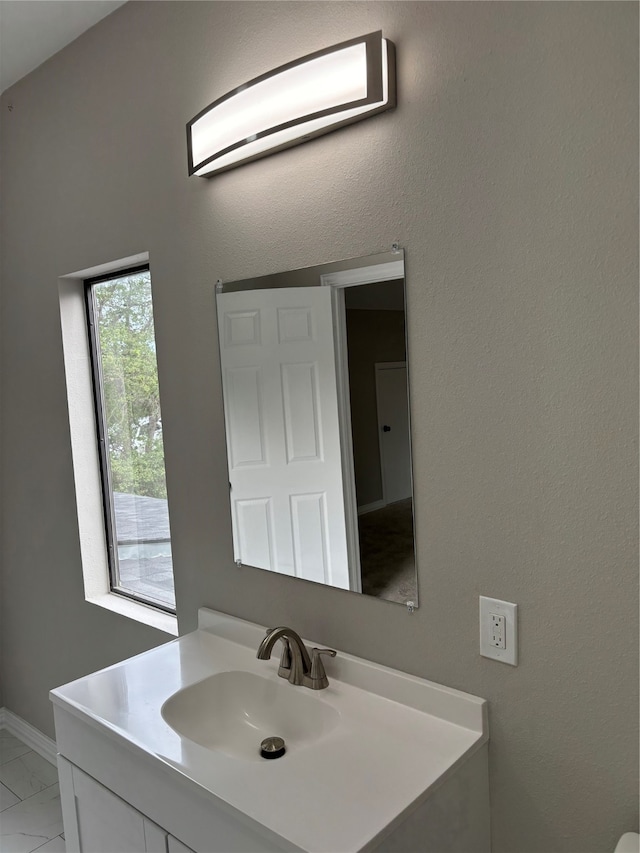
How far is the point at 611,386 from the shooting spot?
110 cm

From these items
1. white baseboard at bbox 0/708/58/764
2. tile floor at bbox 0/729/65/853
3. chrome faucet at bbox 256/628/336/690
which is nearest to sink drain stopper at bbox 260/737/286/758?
chrome faucet at bbox 256/628/336/690

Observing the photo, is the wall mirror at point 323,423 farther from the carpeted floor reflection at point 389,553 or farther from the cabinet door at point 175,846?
the cabinet door at point 175,846

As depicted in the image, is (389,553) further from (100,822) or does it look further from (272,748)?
(100,822)

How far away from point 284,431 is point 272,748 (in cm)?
74

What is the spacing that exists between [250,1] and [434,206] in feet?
2.56

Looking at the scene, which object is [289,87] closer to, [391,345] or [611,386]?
[391,345]

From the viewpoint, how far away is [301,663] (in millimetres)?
1530

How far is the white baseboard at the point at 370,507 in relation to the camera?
4.80 ft

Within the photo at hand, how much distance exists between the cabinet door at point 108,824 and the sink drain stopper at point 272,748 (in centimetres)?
26

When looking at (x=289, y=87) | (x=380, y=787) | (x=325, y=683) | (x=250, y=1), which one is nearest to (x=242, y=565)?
(x=325, y=683)

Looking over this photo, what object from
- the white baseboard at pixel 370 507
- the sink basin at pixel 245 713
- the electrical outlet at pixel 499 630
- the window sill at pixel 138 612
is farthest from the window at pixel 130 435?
the electrical outlet at pixel 499 630

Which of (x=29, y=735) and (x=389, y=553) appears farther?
(x=29, y=735)

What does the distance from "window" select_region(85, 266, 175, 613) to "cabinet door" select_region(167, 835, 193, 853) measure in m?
0.99

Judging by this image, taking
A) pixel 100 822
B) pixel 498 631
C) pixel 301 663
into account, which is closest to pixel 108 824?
pixel 100 822
